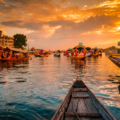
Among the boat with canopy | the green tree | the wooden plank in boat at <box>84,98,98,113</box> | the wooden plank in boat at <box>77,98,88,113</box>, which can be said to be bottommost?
the wooden plank in boat at <box>77,98,88,113</box>

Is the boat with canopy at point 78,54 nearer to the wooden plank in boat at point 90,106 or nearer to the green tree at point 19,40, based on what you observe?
the wooden plank in boat at point 90,106

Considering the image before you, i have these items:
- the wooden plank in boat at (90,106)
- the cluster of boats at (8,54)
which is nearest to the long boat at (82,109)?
the wooden plank in boat at (90,106)

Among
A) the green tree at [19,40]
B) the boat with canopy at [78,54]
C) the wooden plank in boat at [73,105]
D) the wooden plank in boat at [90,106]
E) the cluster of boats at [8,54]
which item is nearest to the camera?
the wooden plank in boat at [90,106]

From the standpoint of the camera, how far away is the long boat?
3.78 m

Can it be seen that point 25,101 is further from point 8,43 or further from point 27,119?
point 8,43

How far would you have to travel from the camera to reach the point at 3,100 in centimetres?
669

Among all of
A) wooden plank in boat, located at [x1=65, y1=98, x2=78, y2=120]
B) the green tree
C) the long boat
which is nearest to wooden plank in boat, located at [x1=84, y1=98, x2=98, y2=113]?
the long boat

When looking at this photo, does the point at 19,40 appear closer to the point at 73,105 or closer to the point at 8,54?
the point at 8,54

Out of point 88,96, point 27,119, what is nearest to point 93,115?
point 88,96

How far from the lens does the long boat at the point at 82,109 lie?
12.4 feet

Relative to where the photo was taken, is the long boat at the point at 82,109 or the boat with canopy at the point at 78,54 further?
the boat with canopy at the point at 78,54

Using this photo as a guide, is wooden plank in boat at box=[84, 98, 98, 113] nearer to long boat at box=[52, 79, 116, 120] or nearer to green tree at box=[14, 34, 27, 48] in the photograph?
long boat at box=[52, 79, 116, 120]

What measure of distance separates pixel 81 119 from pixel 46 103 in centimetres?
270

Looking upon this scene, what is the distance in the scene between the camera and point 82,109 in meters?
4.64
